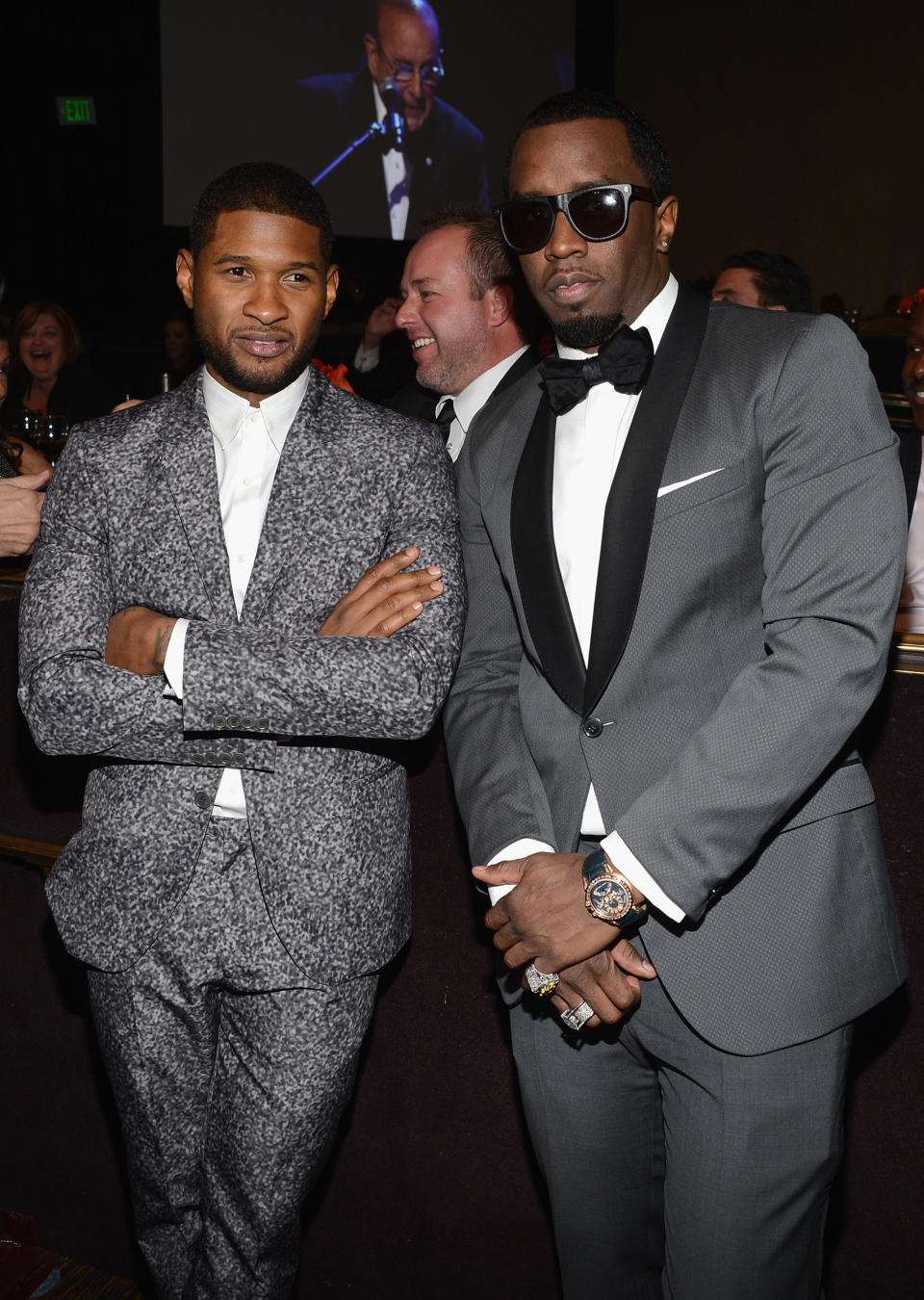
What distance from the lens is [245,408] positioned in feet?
6.02

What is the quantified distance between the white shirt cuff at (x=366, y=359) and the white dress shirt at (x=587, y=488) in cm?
424

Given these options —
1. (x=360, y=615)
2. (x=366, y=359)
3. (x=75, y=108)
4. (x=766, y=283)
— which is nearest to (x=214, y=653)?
(x=360, y=615)

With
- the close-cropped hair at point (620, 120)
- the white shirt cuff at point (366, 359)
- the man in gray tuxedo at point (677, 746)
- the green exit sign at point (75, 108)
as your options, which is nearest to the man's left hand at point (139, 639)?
the man in gray tuxedo at point (677, 746)

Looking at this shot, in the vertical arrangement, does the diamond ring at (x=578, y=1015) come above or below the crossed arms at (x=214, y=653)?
below

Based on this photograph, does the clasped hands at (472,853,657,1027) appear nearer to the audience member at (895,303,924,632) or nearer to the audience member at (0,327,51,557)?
the audience member at (895,303,924,632)

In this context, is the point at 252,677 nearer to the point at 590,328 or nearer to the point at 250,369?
the point at 250,369

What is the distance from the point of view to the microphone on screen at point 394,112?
9.20 metres

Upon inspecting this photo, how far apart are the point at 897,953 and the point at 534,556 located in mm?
716

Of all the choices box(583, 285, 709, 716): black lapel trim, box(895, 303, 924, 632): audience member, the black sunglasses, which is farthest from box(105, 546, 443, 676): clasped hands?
box(895, 303, 924, 632): audience member

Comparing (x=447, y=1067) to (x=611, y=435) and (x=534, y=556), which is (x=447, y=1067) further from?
(x=611, y=435)

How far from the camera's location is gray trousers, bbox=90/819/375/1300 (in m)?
1.74

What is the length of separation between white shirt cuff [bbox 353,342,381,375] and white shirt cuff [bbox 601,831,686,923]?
466cm

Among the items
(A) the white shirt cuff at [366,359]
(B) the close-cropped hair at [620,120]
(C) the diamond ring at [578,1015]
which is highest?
(B) the close-cropped hair at [620,120]

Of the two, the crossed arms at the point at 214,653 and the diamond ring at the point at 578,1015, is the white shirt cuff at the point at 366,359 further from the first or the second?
the diamond ring at the point at 578,1015
